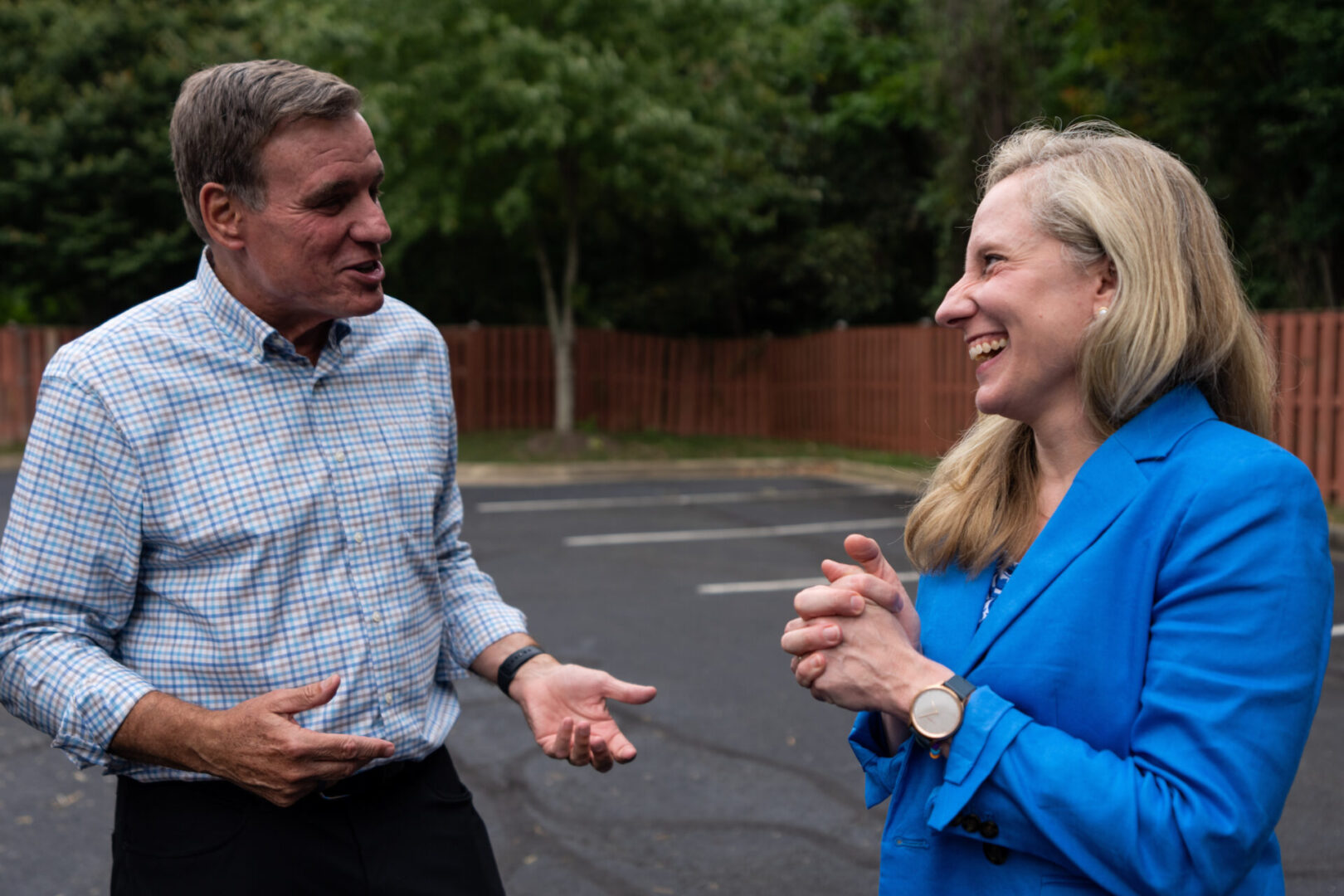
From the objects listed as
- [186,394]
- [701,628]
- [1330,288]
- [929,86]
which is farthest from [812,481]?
[186,394]

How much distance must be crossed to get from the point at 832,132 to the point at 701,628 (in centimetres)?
1704

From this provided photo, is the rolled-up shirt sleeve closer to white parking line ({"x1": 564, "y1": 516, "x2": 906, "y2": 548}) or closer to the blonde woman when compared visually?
the blonde woman

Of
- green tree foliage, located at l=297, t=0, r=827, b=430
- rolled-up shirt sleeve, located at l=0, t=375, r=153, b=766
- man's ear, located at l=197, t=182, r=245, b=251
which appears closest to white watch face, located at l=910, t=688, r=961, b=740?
rolled-up shirt sleeve, located at l=0, t=375, r=153, b=766

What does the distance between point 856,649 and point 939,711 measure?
150mm

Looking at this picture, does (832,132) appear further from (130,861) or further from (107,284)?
(130,861)

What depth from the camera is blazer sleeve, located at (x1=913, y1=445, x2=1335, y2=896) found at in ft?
4.83

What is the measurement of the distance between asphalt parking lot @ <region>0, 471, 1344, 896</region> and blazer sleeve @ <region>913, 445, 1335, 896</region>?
239 cm

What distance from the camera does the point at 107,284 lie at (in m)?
22.1

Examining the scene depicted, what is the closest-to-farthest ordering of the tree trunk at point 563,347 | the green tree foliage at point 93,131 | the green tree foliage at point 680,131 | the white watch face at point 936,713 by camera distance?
the white watch face at point 936,713, the green tree foliage at point 680,131, the tree trunk at point 563,347, the green tree foliage at point 93,131

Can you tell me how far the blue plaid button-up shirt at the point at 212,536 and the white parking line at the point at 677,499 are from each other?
10363mm

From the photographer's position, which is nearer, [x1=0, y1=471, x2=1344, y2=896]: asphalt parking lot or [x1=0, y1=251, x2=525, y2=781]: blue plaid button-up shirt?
[x1=0, y1=251, x2=525, y2=781]: blue plaid button-up shirt

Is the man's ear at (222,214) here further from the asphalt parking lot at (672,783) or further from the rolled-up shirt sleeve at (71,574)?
the asphalt parking lot at (672,783)

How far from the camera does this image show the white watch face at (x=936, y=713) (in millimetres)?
1610

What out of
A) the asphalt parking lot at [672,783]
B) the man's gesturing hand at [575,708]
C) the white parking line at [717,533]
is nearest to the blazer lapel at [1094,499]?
the man's gesturing hand at [575,708]
